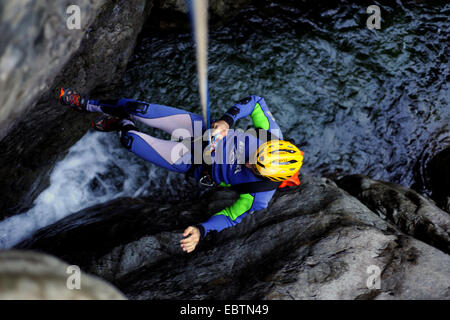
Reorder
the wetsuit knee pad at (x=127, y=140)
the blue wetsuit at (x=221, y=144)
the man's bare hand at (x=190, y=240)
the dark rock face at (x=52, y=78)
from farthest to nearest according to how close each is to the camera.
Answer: the wetsuit knee pad at (x=127, y=140) < the blue wetsuit at (x=221, y=144) < the man's bare hand at (x=190, y=240) < the dark rock face at (x=52, y=78)

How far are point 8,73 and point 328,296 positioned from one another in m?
3.09

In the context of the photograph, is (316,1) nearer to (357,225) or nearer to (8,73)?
(357,225)

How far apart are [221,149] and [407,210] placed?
2.79 metres

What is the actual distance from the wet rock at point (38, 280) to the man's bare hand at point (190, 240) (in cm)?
161

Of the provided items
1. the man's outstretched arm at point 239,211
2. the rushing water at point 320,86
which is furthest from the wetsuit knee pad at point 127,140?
the rushing water at point 320,86

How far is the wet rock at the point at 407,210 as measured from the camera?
3.92m

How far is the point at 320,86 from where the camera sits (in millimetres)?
6461

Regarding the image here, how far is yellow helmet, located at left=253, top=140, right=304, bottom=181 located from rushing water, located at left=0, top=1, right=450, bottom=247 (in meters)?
2.64

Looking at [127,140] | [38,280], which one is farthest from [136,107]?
[38,280]

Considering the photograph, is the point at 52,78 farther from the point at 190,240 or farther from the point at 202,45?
the point at 202,45

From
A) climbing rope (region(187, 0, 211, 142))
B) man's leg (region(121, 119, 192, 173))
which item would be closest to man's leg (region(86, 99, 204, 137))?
man's leg (region(121, 119, 192, 173))

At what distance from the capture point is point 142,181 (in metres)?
6.32

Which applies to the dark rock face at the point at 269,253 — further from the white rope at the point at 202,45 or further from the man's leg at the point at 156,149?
the white rope at the point at 202,45

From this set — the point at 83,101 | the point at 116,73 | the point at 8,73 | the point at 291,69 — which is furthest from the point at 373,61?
the point at 8,73
